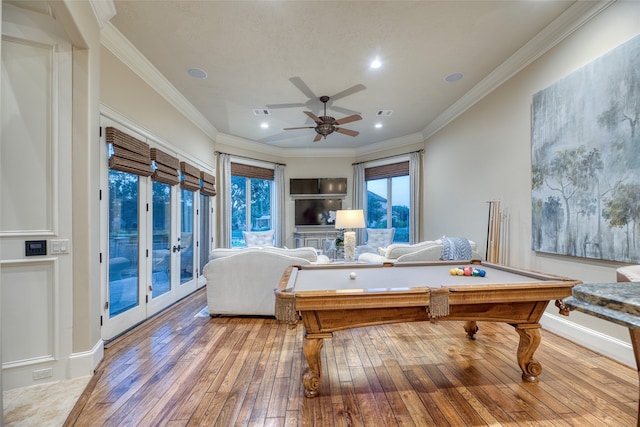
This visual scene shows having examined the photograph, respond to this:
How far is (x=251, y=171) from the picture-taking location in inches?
268

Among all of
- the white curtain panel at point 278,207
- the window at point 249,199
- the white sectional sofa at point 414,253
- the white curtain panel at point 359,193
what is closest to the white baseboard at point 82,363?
the white sectional sofa at point 414,253

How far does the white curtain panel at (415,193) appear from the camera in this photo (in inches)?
245

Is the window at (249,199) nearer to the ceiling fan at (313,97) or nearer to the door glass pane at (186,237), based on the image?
the door glass pane at (186,237)

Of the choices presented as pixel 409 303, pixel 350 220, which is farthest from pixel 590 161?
pixel 350 220

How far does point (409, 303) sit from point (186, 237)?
3.98m

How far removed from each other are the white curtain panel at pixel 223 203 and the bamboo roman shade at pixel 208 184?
0.28m

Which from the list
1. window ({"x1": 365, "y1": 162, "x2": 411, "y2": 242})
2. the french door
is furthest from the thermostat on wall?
window ({"x1": 365, "y1": 162, "x2": 411, "y2": 242})

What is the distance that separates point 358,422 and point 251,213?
19.0 feet

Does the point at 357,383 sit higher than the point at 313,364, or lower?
lower

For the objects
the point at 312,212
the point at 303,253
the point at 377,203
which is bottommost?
the point at 303,253

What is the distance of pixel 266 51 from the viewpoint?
320cm

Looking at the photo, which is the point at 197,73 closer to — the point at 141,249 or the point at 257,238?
the point at 141,249

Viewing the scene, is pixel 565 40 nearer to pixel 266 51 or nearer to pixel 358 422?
pixel 266 51

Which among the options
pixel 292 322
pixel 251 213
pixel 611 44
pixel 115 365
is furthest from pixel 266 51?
pixel 251 213
